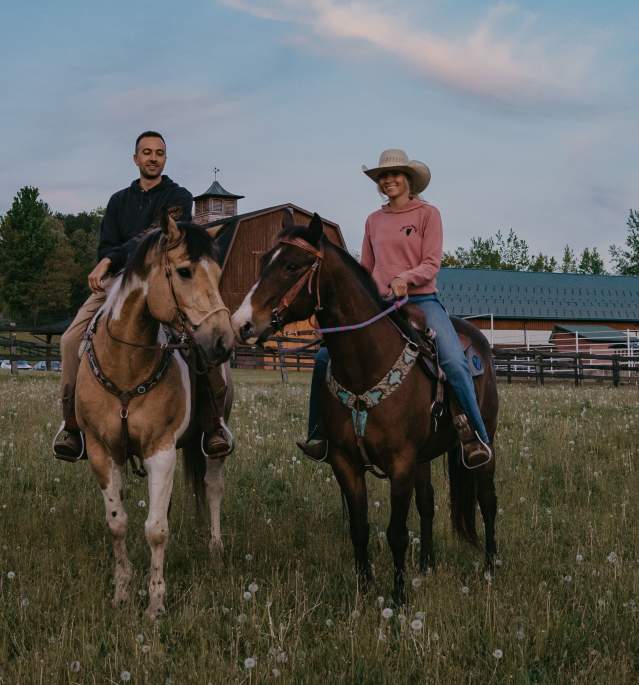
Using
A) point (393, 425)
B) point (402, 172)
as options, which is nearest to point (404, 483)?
point (393, 425)

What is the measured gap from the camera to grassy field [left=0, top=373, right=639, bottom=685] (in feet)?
14.5

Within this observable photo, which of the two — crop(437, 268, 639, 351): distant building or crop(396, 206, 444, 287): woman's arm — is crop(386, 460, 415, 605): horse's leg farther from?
crop(437, 268, 639, 351): distant building

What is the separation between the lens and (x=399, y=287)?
6230 millimetres

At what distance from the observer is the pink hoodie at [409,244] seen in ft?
21.5

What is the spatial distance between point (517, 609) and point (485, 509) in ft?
6.20

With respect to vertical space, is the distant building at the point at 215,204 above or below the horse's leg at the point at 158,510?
above

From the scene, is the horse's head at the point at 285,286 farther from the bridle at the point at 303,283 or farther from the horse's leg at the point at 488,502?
the horse's leg at the point at 488,502

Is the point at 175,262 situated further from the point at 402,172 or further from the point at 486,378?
the point at 486,378

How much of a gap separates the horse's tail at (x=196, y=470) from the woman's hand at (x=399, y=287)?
2777 mm

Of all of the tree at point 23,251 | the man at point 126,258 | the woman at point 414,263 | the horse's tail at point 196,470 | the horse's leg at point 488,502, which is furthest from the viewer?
the tree at point 23,251

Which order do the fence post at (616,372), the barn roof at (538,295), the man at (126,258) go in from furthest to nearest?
1. the barn roof at (538,295)
2. the fence post at (616,372)
3. the man at (126,258)

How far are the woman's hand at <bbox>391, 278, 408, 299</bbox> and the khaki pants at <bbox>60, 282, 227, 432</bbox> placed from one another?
68.0 inches

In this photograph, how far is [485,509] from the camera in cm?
724

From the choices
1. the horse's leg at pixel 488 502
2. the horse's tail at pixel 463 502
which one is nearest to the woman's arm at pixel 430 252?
the horse's tail at pixel 463 502
